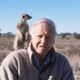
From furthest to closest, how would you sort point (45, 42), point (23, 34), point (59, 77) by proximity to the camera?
point (23, 34), point (59, 77), point (45, 42)

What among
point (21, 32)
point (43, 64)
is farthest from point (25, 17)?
point (43, 64)

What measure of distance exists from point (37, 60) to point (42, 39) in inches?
10.8

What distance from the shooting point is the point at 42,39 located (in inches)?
168

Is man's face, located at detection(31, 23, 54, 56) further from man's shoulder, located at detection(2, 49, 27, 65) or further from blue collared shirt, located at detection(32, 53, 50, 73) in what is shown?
man's shoulder, located at detection(2, 49, 27, 65)

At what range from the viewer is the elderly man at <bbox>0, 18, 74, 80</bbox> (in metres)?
4.29

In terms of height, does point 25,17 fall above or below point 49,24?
above

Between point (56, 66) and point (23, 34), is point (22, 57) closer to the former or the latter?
point (56, 66)

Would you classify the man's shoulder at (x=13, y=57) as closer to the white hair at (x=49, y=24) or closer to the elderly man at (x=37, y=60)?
the elderly man at (x=37, y=60)

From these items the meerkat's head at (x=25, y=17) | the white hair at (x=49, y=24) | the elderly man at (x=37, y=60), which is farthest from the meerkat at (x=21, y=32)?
the white hair at (x=49, y=24)

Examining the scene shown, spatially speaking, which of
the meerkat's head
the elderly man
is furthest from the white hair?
the meerkat's head

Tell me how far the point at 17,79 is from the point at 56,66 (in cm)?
50

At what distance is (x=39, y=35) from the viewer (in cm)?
430

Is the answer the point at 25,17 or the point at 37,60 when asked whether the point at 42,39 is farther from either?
the point at 25,17

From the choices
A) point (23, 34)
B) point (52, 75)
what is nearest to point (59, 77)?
point (52, 75)
